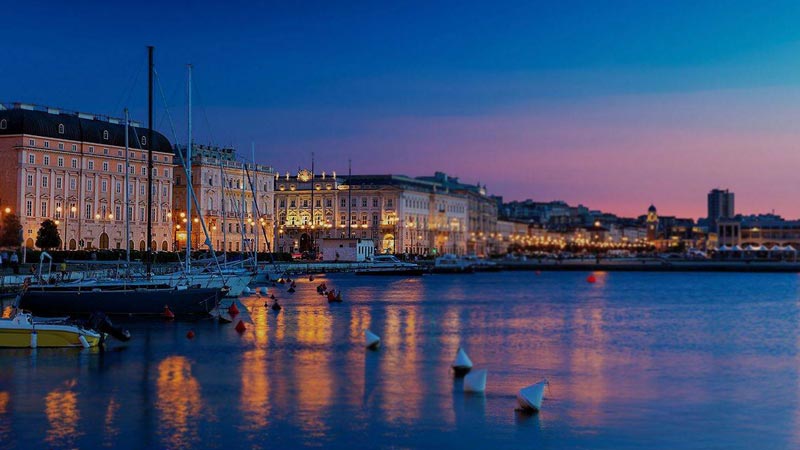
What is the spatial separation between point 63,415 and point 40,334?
10939 mm

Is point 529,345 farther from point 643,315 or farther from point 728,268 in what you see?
point 728,268

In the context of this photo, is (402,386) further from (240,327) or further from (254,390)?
(240,327)

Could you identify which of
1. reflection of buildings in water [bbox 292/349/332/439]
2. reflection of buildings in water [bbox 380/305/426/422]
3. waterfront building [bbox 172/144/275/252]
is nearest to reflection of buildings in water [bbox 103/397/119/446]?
reflection of buildings in water [bbox 292/349/332/439]

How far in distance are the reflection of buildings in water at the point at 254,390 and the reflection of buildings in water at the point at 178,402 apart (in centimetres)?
113

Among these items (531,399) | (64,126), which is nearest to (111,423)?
(531,399)

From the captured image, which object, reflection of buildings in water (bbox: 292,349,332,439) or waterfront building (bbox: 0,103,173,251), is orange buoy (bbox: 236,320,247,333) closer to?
reflection of buildings in water (bbox: 292,349,332,439)

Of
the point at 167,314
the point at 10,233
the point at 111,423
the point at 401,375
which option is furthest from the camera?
the point at 10,233

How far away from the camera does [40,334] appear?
33.5 meters

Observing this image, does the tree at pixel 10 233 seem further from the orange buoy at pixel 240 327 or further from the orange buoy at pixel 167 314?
the orange buoy at pixel 240 327

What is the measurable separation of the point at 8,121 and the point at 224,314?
49.9 m

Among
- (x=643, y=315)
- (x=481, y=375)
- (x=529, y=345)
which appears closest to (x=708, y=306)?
(x=643, y=315)

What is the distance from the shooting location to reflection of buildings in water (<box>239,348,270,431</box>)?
2327 centimetres

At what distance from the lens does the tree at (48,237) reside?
81.1 metres

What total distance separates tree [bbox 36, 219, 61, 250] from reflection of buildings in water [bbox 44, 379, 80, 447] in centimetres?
5644
